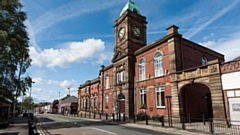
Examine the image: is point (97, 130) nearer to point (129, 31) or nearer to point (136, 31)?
point (129, 31)

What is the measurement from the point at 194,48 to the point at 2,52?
21.4m

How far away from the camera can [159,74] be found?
884 inches

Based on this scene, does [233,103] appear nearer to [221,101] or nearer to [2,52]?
[221,101]

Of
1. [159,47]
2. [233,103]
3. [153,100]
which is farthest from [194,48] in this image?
[233,103]

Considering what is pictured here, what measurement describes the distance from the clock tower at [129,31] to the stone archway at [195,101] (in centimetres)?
1125

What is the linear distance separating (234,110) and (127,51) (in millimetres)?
17439

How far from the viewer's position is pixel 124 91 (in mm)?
27578

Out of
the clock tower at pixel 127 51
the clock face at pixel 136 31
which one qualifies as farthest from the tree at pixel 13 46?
the clock face at pixel 136 31

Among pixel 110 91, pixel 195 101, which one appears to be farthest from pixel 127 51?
pixel 195 101

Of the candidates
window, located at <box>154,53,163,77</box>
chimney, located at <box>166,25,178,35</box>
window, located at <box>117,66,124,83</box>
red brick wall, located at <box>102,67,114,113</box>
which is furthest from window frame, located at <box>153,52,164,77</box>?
red brick wall, located at <box>102,67,114,113</box>

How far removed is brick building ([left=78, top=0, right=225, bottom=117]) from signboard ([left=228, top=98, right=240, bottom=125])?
0.69 meters

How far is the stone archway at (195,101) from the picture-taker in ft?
63.0

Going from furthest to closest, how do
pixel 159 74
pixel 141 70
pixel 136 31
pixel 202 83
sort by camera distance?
pixel 136 31 → pixel 141 70 → pixel 159 74 → pixel 202 83

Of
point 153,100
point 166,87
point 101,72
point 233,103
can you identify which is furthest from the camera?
point 101,72
